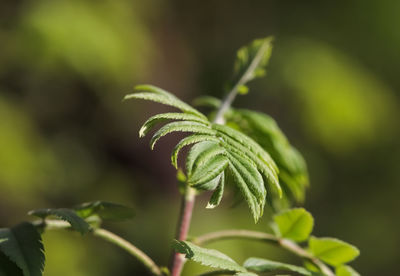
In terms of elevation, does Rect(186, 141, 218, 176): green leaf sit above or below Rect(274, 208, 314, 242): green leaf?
above

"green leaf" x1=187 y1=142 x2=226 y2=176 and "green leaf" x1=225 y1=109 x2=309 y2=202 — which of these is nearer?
"green leaf" x1=187 y1=142 x2=226 y2=176

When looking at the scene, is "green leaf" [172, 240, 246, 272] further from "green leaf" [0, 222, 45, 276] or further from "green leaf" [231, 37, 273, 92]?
"green leaf" [231, 37, 273, 92]

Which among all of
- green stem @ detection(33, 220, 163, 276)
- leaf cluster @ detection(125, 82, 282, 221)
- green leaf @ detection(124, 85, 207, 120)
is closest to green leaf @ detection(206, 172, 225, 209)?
leaf cluster @ detection(125, 82, 282, 221)

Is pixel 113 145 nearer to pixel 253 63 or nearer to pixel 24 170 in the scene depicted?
pixel 24 170

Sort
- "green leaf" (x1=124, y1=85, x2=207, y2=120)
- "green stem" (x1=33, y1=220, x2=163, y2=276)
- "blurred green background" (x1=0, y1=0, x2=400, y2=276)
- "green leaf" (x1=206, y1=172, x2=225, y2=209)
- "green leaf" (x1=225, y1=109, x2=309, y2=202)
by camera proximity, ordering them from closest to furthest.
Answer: "green leaf" (x1=206, y1=172, x2=225, y2=209)
"green leaf" (x1=124, y1=85, x2=207, y2=120)
"green stem" (x1=33, y1=220, x2=163, y2=276)
"green leaf" (x1=225, y1=109, x2=309, y2=202)
"blurred green background" (x1=0, y1=0, x2=400, y2=276)

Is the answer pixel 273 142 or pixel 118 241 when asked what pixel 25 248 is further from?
pixel 273 142

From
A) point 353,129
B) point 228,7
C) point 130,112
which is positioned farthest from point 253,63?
point 228,7

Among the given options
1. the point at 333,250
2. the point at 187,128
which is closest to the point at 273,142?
the point at 333,250
